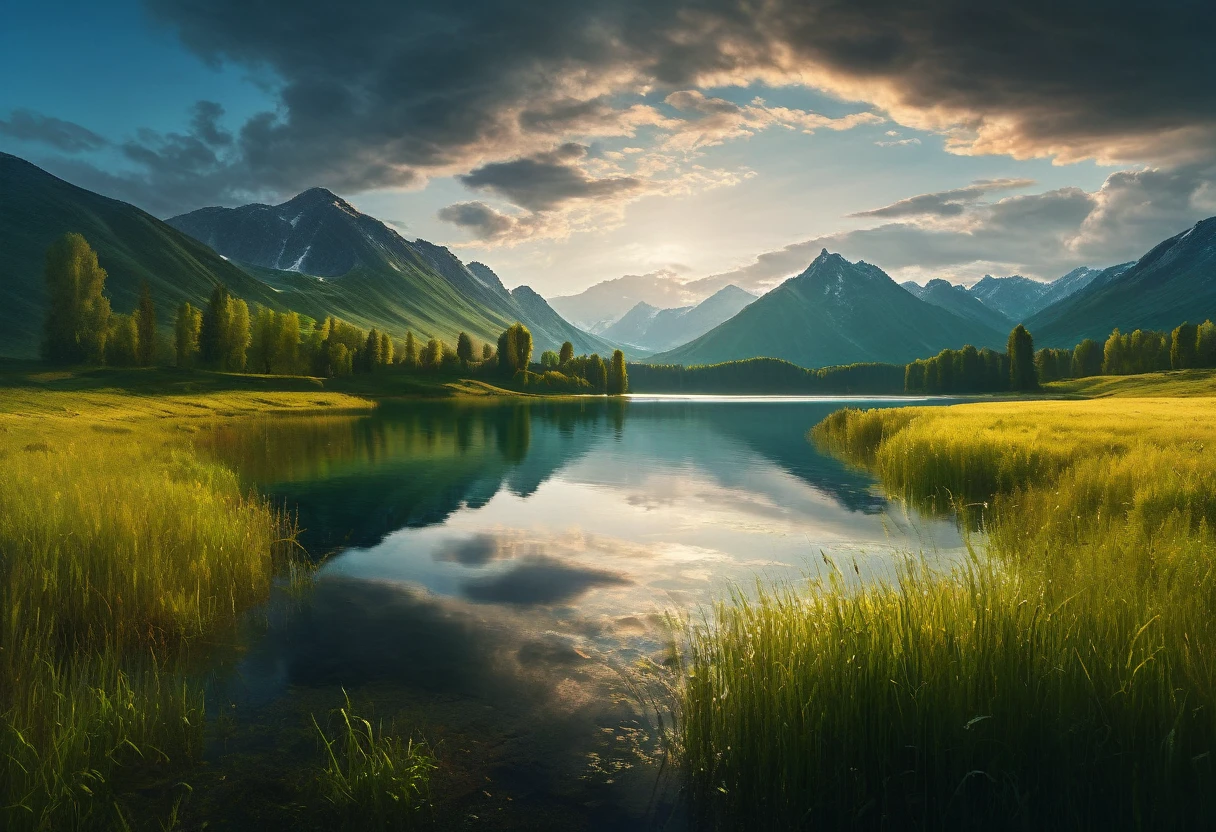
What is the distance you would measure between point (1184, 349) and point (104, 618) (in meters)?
239

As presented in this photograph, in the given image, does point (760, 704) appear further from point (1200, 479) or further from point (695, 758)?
point (1200, 479)

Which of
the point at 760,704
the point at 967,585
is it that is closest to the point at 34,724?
the point at 760,704

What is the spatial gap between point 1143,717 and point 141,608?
18379 mm

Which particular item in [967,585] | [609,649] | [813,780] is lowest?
[609,649]

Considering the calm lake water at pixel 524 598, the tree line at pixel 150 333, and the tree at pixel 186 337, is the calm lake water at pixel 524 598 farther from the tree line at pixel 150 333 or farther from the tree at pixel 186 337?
the tree at pixel 186 337

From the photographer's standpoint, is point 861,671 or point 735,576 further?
point 735,576

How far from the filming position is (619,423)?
109 m

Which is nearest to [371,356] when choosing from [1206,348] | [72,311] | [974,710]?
[72,311]

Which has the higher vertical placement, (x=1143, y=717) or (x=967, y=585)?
(x=967, y=585)

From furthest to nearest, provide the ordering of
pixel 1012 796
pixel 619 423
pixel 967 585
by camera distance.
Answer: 1. pixel 619 423
2. pixel 967 585
3. pixel 1012 796

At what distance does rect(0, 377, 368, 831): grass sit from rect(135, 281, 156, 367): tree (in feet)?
446

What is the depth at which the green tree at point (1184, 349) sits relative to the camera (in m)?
174

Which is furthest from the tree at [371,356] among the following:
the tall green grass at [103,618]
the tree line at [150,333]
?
the tall green grass at [103,618]

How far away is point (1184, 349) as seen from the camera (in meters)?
176
